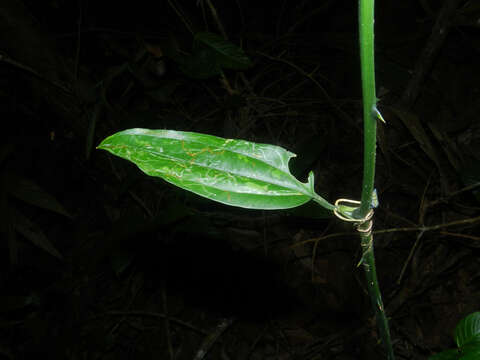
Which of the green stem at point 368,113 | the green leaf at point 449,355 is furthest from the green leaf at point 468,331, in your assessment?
the green stem at point 368,113

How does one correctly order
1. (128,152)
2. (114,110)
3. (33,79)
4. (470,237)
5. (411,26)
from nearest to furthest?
(128,152), (470,237), (33,79), (411,26), (114,110)

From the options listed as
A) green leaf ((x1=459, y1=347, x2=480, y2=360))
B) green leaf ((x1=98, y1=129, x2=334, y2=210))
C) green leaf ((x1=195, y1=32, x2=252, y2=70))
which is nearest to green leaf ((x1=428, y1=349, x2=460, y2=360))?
green leaf ((x1=459, y1=347, x2=480, y2=360))

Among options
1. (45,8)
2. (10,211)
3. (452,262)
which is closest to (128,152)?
(452,262)

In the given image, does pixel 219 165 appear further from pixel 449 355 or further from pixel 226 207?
pixel 226 207

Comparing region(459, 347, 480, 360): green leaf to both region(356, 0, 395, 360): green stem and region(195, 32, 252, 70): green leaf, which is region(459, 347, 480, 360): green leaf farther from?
region(195, 32, 252, 70): green leaf

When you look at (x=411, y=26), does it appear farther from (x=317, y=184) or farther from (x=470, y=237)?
(x=470, y=237)

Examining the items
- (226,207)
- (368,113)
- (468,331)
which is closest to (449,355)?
(468,331)

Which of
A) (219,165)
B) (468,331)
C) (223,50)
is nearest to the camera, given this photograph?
(219,165)
